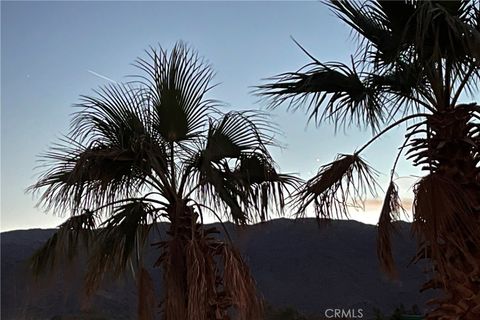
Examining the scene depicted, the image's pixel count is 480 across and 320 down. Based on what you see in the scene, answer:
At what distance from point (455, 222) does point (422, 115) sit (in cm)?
110

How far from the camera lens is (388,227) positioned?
20.1 feet

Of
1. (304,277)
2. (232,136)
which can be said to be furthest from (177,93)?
(304,277)

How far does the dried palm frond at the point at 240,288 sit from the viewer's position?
685 centimetres

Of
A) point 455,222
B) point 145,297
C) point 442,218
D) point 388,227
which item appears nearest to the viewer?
point 442,218

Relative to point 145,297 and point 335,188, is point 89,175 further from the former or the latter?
point 335,188

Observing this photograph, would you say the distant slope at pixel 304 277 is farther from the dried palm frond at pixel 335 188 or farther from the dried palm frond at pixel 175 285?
the dried palm frond at pixel 335 188

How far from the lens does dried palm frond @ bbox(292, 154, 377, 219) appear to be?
21.2 ft

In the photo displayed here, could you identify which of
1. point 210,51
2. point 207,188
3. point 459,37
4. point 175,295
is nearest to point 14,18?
point 210,51

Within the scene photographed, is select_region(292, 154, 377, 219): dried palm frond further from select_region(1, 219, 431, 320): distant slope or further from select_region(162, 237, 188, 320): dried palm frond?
select_region(1, 219, 431, 320): distant slope

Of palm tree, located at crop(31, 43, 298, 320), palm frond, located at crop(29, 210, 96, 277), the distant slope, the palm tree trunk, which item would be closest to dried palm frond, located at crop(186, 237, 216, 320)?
palm tree, located at crop(31, 43, 298, 320)

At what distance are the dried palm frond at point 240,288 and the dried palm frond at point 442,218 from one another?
1.99 m

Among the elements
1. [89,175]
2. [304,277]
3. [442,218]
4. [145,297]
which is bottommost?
[145,297]

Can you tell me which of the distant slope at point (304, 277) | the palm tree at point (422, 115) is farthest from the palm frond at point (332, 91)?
the distant slope at point (304, 277)

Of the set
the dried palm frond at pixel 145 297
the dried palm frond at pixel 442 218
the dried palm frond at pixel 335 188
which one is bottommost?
the dried palm frond at pixel 145 297
